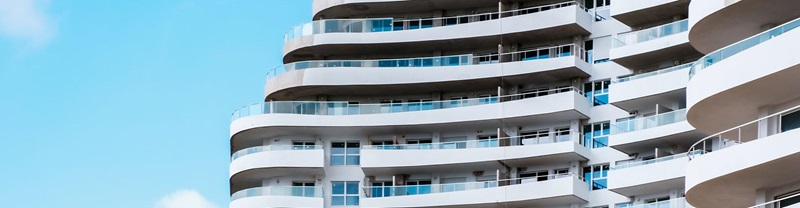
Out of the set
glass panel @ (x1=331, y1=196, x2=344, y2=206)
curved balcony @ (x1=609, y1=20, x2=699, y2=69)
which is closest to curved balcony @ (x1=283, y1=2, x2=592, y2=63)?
curved balcony @ (x1=609, y1=20, x2=699, y2=69)

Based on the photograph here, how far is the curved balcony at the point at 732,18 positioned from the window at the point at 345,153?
154ft

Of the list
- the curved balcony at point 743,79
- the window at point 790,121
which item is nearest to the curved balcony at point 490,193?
the curved balcony at point 743,79

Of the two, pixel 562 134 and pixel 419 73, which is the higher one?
pixel 419 73

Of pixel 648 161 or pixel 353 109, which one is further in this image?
pixel 353 109

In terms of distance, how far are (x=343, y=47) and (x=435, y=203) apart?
10.6m

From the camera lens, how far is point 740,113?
5516 centimetres

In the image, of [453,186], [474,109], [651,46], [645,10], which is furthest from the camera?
[474,109]

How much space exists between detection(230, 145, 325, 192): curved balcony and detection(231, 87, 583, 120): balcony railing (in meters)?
1.80

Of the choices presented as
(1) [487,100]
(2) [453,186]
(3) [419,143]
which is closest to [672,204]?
(2) [453,186]

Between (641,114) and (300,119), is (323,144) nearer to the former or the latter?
Answer: (300,119)

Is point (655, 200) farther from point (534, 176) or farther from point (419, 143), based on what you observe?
point (419, 143)

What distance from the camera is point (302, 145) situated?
4117 inches

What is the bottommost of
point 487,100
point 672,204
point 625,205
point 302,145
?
point 672,204

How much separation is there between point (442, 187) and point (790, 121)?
48.4 metres
